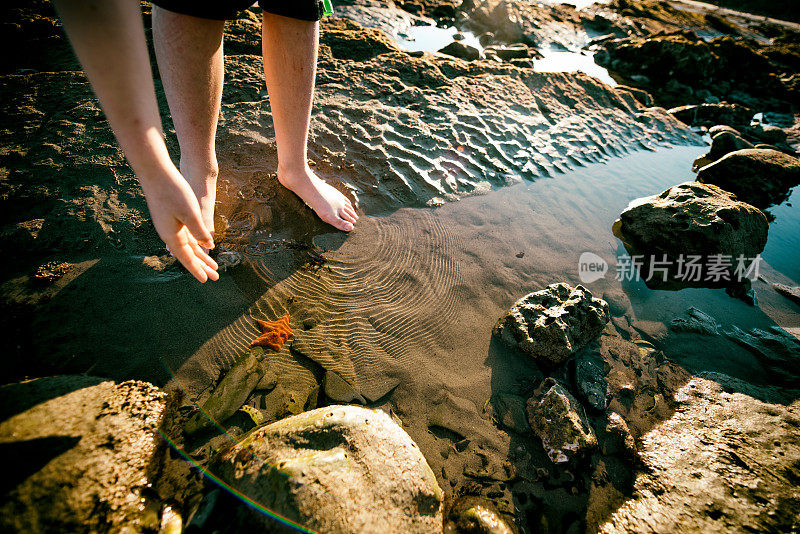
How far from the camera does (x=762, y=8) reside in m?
26.6

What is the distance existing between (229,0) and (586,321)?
2689 mm

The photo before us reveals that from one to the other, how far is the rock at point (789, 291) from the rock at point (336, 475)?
4.05 m

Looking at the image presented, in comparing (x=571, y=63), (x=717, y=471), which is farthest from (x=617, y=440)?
(x=571, y=63)

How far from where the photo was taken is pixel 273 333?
1.88m

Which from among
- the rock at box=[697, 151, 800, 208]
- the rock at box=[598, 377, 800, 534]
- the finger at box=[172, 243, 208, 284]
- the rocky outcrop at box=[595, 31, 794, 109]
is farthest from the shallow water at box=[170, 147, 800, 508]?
the rocky outcrop at box=[595, 31, 794, 109]

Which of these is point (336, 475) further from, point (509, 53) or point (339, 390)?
point (509, 53)

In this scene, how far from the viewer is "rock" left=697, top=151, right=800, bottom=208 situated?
4492 millimetres

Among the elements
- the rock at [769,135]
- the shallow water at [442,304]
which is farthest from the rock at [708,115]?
the shallow water at [442,304]

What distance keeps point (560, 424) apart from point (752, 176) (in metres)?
5.34

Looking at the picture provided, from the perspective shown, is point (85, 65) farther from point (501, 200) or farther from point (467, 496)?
point (501, 200)

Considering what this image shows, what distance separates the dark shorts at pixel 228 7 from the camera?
1.41 m

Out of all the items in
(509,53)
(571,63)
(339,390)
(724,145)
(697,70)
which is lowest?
(339,390)

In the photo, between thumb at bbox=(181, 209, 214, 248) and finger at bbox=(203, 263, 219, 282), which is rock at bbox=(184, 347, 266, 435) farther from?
thumb at bbox=(181, 209, 214, 248)

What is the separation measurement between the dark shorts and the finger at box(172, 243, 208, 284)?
3.47 feet
